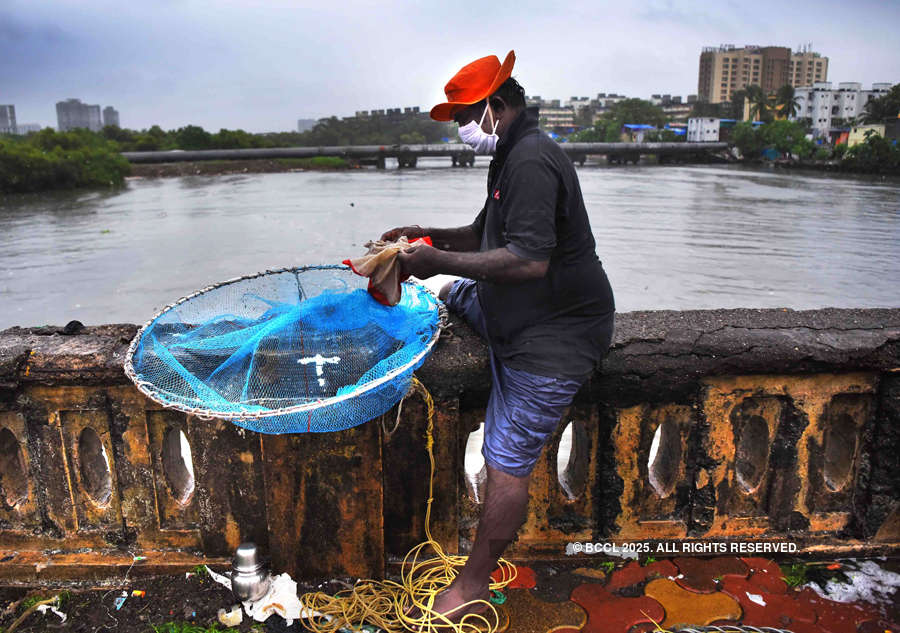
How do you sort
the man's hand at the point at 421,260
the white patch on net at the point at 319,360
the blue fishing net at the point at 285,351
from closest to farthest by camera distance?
1. the blue fishing net at the point at 285,351
2. the man's hand at the point at 421,260
3. the white patch on net at the point at 319,360

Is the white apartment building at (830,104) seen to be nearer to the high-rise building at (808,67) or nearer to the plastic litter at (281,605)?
the high-rise building at (808,67)

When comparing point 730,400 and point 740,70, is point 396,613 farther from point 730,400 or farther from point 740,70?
point 740,70

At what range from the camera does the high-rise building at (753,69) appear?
17588 cm

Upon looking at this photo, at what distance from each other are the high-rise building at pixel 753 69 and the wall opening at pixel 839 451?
193138 millimetres

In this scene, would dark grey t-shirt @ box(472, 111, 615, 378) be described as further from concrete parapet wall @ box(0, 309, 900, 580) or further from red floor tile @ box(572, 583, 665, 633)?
red floor tile @ box(572, 583, 665, 633)

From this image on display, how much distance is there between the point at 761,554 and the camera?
281cm

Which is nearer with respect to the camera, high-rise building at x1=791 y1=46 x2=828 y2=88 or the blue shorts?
the blue shorts

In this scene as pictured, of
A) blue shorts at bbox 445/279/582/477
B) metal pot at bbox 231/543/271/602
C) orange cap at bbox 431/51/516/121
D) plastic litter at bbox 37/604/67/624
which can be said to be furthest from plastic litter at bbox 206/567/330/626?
orange cap at bbox 431/51/516/121

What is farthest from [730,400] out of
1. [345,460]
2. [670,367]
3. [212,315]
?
[212,315]

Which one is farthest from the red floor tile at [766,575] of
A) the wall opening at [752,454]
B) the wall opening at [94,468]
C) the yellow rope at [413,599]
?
the wall opening at [94,468]

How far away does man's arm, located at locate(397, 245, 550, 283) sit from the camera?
2.18 metres

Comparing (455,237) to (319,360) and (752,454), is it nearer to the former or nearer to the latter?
(319,360)

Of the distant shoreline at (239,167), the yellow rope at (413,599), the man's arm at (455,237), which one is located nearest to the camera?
the yellow rope at (413,599)

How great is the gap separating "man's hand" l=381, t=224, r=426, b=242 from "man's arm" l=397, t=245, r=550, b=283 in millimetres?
441
